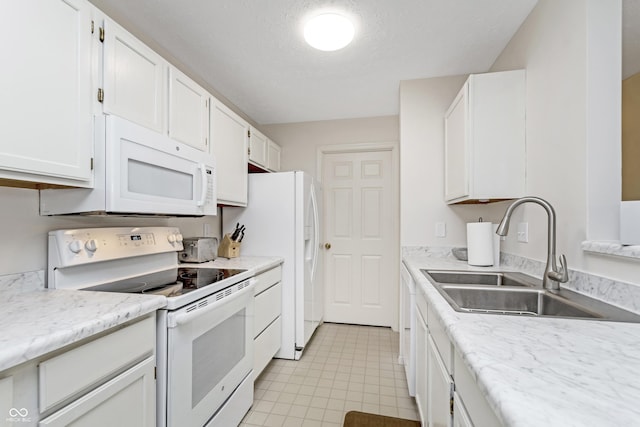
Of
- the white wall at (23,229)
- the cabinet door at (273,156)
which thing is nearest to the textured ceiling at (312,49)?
the cabinet door at (273,156)

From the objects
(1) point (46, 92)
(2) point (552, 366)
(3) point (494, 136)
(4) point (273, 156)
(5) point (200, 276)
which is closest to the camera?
(2) point (552, 366)

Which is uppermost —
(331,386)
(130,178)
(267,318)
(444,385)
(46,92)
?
(46,92)

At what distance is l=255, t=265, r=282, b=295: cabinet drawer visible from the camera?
211cm

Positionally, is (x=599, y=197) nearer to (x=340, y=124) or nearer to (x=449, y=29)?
(x=449, y=29)

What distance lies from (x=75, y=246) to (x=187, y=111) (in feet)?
3.18

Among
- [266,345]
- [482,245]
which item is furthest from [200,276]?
[482,245]

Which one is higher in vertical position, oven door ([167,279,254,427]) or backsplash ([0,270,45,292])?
backsplash ([0,270,45,292])

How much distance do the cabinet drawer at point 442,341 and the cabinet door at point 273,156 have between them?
7.56 feet

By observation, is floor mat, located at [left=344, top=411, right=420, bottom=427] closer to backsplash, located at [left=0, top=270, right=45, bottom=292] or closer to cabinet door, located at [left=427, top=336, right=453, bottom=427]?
cabinet door, located at [left=427, top=336, right=453, bottom=427]

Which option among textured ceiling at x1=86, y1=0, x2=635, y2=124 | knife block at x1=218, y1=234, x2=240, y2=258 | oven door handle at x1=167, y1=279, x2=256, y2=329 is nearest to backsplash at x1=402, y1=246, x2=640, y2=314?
textured ceiling at x1=86, y1=0, x2=635, y2=124

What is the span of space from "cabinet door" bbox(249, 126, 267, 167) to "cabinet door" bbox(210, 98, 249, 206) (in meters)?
0.11

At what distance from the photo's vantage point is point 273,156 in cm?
322

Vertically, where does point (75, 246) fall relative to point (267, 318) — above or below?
above

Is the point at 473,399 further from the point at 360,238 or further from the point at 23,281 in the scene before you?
the point at 360,238
